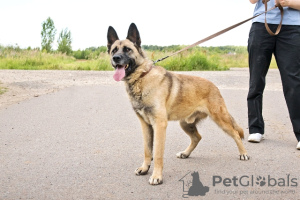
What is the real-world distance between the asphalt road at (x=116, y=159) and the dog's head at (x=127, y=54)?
3.95 ft

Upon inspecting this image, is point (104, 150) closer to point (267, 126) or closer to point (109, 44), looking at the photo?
point (109, 44)

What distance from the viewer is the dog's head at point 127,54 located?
14.6 feet

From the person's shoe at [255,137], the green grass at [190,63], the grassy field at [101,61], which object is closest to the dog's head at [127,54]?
the person's shoe at [255,137]

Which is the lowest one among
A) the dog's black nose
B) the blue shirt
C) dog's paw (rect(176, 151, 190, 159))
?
dog's paw (rect(176, 151, 190, 159))

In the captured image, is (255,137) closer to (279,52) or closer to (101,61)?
(279,52)

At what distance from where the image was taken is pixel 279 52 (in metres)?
5.80

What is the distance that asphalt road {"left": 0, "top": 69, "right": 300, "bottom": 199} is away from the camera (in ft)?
12.7

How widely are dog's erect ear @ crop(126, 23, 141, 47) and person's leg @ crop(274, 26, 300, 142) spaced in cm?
241

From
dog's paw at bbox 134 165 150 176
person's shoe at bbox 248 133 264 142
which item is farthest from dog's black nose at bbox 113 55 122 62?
person's shoe at bbox 248 133 264 142

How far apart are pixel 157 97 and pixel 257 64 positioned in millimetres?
2327

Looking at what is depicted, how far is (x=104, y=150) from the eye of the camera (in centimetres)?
540

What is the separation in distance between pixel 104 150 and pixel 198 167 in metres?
1.45

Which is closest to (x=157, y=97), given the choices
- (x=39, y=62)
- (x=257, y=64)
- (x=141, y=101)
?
(x=141, y=101)

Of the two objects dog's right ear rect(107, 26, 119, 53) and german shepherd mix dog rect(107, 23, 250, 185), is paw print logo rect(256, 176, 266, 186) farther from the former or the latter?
dog's right ear rect(107, 26, 119, 53)
